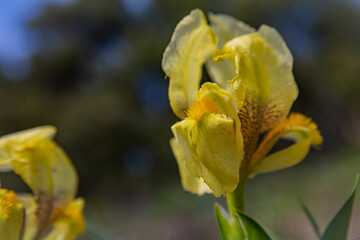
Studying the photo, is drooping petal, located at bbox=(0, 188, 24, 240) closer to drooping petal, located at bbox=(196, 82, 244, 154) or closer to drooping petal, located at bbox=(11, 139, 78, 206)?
drooping petal, located at bbox=(11, 139, 78, 206)

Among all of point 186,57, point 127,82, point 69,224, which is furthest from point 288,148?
point 127,82

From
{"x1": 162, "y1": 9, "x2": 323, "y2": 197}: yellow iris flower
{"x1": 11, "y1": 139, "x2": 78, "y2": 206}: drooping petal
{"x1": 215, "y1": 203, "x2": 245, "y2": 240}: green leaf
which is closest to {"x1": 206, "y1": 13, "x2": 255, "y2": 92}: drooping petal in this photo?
{"x1": 162, "y1": 9, "x2": 323, "y2": 197}: yellow iris flower

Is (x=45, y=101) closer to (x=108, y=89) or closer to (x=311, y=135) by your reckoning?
(x=108, y=89)

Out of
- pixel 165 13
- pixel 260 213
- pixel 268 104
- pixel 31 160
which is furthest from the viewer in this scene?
pixel 165 13

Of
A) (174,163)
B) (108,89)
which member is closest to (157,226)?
(174,163)

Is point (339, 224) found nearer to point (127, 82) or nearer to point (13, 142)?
point (13, 142)
